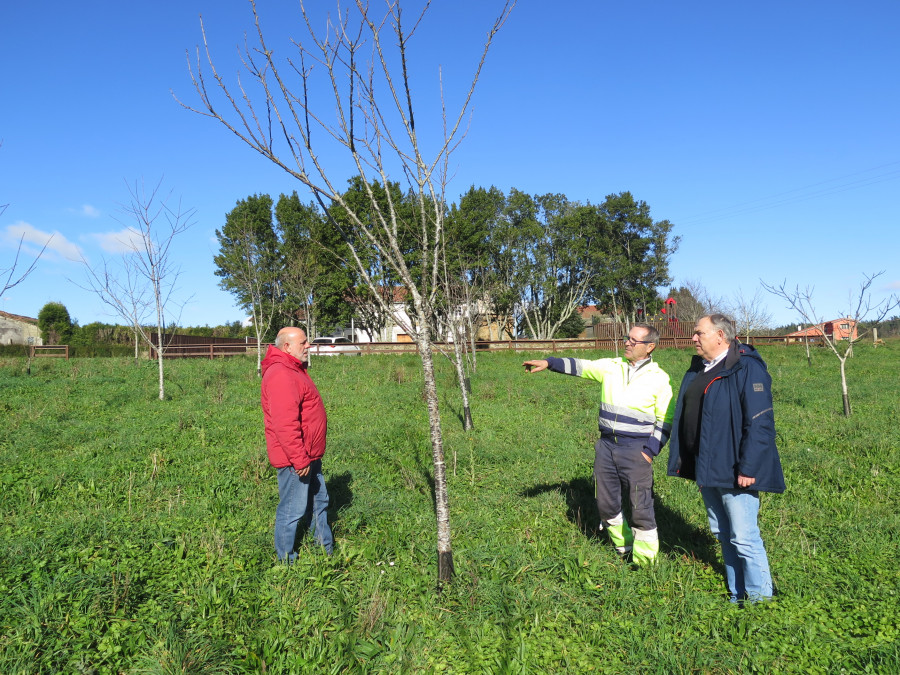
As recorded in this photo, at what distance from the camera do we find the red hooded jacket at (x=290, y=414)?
11.4ft

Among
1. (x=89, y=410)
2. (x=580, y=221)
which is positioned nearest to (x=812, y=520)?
(x=89, y=410)

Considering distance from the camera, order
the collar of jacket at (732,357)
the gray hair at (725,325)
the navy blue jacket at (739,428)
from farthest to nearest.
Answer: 1. the gray hair at (725,325)
2. the collar of jacket at (732,357)
3. the navy blue jacket at (739,428)

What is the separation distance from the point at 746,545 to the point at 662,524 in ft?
5.09

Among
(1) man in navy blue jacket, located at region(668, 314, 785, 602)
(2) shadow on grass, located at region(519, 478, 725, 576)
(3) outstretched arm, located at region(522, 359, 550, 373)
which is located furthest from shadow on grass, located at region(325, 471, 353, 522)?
(1) man in navy blue jacket, located at region(668, 314, 785, 602)

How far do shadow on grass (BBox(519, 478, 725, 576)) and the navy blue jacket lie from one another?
1056mm

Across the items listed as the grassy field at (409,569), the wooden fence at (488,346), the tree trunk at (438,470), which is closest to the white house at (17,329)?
the wooden fence at (488,346)

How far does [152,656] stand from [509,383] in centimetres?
1116

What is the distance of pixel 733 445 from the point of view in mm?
3102

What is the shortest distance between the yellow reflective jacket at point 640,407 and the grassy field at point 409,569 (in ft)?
3.01

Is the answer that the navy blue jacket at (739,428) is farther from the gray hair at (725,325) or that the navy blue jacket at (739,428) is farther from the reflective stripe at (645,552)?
the reflective stripe at (645,552)

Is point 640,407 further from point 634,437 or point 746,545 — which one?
point 746,545

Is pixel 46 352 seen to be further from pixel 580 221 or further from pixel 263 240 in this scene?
pixel 580 221

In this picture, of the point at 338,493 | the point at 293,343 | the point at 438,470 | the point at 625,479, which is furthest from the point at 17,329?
the point at 625,479

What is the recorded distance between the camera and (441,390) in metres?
12.3
